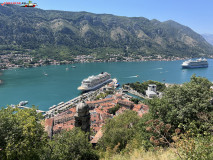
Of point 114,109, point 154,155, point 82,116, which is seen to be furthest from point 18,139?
point 114,109

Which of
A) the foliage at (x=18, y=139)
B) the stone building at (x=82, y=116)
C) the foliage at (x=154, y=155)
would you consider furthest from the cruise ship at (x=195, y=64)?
the foliage at (x=18, y=139)

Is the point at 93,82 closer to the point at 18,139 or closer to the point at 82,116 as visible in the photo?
the point at 82,116

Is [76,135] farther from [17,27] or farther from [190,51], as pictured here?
[190,51]

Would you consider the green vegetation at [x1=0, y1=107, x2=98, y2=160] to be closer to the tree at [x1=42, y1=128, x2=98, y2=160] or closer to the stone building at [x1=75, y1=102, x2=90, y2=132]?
the tree at [x1=42, y1=128, x2=98, y2=160]

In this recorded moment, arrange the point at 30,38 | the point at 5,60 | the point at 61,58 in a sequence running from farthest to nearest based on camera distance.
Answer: the point at 30,38, the point at 61,58, the point at 5,60

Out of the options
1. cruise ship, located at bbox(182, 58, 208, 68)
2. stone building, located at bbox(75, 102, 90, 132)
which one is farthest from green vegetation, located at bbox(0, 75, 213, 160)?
cruise ship, located at bbox(182, 58, 208, 68)

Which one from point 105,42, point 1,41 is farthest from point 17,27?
point 105,42
